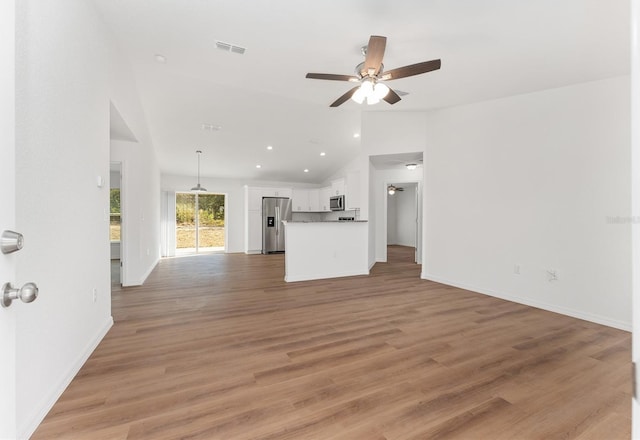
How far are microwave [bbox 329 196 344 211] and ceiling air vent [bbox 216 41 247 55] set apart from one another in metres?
5.30

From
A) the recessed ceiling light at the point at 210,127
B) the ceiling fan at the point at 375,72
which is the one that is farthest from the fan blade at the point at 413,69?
the recessed ceiling light at the point at 210,127

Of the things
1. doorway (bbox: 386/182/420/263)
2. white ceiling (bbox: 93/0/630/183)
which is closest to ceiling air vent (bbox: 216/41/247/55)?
white ceiling (bbox: 93/0/630/183)

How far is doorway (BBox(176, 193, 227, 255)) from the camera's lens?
8.63 metres

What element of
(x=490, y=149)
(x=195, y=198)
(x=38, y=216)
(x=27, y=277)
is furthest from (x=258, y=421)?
(x=195, y=198)

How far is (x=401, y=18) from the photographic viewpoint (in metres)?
2.41

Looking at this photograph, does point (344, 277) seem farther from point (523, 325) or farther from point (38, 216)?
point (38, 216)

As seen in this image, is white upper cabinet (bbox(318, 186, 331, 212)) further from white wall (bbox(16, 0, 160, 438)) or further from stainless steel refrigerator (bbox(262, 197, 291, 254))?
white wall (bbox(16, 0, 160, 438))

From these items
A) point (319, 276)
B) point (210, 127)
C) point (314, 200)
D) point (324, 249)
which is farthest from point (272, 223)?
point (319, 276)

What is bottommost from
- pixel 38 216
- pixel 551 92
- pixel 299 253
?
pixel 299 253

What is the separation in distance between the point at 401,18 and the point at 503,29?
90 cm

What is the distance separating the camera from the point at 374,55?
236 centimetres

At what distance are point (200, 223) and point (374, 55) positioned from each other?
7859mm

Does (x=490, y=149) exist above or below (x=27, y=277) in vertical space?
above

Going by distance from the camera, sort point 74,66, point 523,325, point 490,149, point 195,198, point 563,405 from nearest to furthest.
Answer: point 563,405 < point 74,66 < point 523,325 < point 490,149 < point 195,198
